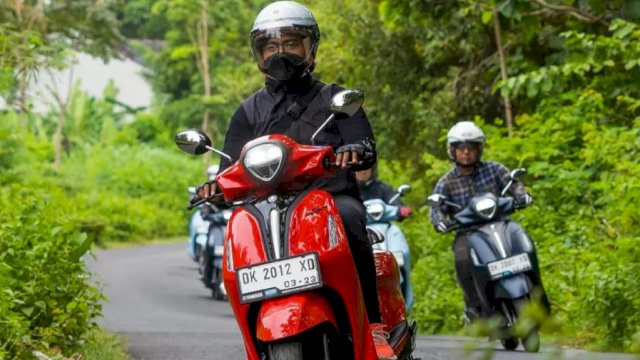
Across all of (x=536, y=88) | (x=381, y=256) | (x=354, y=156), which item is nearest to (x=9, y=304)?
(x=381, y=256)

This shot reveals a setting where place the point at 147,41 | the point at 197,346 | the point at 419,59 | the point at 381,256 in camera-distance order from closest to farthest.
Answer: the point at 381,256, the point at 197,346, the point at 419,59, the point at 147,41

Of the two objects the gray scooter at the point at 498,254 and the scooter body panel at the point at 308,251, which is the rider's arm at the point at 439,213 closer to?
the gray scooter at the point at 498,254

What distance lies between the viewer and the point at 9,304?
7691mm

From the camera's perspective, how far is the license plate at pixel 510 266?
10.8 metres

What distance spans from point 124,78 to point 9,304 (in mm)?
67194

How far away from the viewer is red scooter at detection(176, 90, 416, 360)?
5656mm

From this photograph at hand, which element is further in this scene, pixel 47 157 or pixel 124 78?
pixel 124 78

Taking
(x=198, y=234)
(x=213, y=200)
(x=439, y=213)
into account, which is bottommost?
(x=198, y=234)

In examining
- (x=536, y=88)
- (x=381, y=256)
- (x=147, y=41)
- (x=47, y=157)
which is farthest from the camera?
(x=147, y=41)

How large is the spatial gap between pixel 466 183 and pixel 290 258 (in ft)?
20.4

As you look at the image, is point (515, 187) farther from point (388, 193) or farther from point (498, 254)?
point (388, 193)

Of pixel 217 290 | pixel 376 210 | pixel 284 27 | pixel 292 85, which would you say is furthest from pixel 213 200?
pixel 217 290

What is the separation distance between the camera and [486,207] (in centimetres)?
1121

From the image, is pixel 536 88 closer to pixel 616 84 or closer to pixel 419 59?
pixel 616 84
